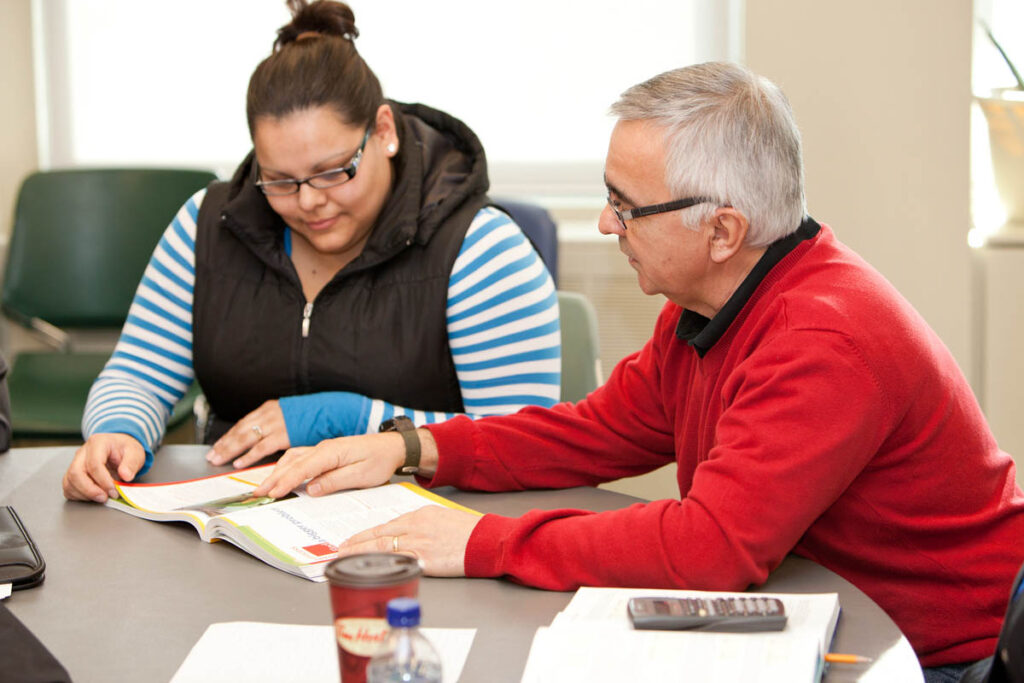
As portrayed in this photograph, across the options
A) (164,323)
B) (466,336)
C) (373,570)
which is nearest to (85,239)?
(164,323)

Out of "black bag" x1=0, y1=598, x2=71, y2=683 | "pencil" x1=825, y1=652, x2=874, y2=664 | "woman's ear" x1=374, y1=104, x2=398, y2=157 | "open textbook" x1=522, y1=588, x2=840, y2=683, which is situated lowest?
"pencil" x1=825, y1=652, x2=874, y2=664

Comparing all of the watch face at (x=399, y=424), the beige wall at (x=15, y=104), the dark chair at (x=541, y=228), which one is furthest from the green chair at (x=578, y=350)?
the beige wall at (x=15, y=104)

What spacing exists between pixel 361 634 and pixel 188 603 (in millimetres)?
432

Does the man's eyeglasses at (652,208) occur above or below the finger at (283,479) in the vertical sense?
above

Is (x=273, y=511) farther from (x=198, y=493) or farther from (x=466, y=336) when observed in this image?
(x=466, y=336)

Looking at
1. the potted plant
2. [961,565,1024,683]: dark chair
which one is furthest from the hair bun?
the potted plant

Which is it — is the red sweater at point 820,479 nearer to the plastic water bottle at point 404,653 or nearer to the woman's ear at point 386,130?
the plastic water bottle at point 404,653

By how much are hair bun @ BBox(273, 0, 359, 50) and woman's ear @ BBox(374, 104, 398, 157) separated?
16cm

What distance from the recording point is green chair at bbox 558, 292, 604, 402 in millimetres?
2197

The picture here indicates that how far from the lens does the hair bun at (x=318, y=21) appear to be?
6.32ft

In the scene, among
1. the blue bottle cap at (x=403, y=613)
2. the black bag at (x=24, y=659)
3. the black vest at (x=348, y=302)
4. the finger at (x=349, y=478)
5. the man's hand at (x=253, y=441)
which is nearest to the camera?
the blue bottle cap at (x=403, y=613)

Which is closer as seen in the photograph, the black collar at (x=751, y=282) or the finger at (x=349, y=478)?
the black collar at (x=751, y=282)

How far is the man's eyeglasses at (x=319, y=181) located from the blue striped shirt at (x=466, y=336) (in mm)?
231

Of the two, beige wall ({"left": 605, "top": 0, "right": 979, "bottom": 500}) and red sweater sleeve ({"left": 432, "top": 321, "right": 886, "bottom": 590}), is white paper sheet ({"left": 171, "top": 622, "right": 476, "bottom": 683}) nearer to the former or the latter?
red sweater sleeve ({"left": 432, "top": 321, "right": 886, "bottom": 590})
